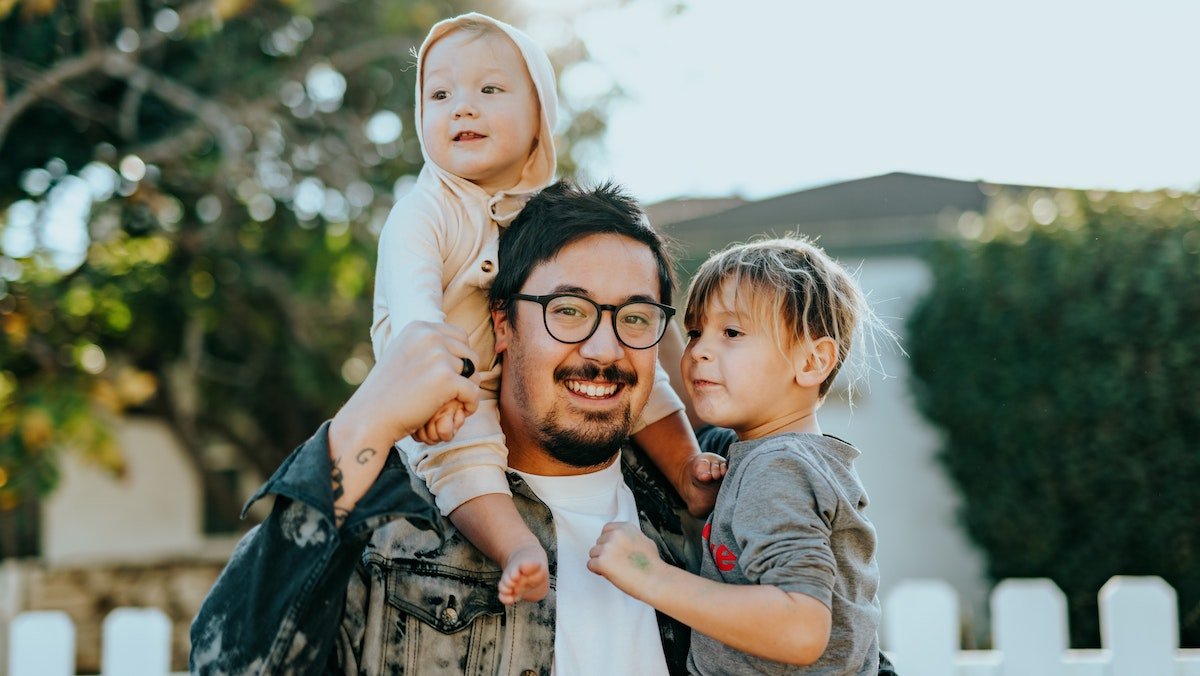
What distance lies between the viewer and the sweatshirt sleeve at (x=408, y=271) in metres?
2.26

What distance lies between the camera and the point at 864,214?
33.8ft

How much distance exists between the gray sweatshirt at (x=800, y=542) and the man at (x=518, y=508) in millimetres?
294

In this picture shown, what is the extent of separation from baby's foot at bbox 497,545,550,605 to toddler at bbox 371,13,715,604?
21 cm

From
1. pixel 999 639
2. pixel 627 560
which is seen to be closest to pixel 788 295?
pixel 627 560

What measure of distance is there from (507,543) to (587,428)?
37 centimetres

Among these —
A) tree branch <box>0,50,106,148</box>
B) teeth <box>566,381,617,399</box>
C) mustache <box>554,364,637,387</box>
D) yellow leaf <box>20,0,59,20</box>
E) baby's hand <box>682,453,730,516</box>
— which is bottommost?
baby's hand <box>682,453,730,516</box>

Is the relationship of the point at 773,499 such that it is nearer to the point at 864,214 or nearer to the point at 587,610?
the point at 587,610

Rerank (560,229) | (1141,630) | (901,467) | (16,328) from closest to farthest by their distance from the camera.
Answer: (560,229)
(1141,630)
(16,328)
(901,467)

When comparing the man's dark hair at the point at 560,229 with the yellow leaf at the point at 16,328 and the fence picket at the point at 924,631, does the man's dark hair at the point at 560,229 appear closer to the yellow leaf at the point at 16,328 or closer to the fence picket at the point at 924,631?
the fence picket at the point at 924,631

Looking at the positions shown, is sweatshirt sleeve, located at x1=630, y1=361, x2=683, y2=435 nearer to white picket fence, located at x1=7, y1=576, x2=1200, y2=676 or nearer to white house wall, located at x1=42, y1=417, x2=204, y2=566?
white picket fence, located at x1=7, y1=576, x2=1200, y2=676

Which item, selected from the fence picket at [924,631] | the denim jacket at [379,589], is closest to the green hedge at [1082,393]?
the fence picket at [924,631]

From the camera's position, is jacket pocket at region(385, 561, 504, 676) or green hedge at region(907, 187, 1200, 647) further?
green hedge at region(907, 187, 1200, 647)

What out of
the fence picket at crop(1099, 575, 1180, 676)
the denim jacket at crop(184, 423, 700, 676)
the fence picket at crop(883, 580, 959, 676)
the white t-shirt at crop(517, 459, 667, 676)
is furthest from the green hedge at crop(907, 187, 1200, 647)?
the white t-shirt at crop(517, 459, 667, 676)

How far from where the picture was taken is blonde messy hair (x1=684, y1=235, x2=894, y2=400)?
220 centimetres
